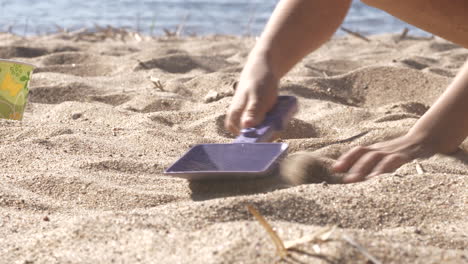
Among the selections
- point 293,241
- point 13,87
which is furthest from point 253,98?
point 13,87

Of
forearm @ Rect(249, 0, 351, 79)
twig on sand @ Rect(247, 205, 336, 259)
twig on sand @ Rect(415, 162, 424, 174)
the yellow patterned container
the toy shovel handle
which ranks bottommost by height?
the yellow patterned container

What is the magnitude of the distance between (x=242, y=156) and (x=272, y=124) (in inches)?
5.4

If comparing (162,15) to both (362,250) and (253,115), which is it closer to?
(253,115)

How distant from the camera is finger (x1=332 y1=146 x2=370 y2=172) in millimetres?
1691

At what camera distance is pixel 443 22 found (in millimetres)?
1721

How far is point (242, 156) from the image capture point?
161 centimetres

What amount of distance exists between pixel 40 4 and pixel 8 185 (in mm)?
10628

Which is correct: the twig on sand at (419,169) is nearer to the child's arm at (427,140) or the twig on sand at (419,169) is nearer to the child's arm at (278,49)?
the child's arm at (427,140)

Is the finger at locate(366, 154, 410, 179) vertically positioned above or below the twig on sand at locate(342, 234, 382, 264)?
below

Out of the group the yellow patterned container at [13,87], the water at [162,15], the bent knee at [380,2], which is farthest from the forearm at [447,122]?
the water at [162,15]

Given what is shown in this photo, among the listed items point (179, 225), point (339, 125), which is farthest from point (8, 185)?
point (339, 125)

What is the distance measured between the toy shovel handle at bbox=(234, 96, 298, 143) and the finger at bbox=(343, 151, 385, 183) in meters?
0.21

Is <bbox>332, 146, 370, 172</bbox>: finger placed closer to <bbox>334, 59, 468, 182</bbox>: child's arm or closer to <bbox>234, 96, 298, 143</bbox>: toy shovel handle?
<bbox>334, 59, 468, 182</bbox>: child's arm

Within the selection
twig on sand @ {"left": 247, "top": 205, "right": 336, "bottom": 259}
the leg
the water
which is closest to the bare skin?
the leg
